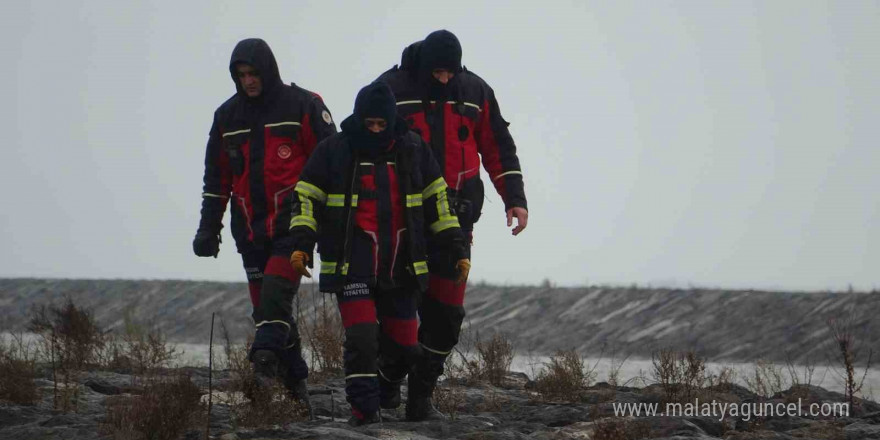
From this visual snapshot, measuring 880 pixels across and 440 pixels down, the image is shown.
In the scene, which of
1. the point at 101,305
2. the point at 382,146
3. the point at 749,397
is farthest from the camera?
the point at 101,305

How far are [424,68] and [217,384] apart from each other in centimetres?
404

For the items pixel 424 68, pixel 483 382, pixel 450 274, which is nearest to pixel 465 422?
pixel 450 274

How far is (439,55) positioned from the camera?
8.05 m

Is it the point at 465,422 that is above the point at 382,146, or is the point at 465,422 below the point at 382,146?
Result: below

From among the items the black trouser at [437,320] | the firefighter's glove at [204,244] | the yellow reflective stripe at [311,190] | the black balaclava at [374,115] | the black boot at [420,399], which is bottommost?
the black boot at [420,399]

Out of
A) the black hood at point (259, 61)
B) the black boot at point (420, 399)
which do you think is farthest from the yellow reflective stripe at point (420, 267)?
the black hood at point (259, 61)

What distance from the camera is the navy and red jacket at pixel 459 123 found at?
26.7 feet

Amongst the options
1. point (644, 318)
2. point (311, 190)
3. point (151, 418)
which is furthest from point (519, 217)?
point (644, 318)

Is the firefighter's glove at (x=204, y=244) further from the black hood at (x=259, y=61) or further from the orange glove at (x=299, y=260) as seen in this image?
the orange glove at (x=299, y=260)

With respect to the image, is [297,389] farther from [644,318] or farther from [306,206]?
[644,318]

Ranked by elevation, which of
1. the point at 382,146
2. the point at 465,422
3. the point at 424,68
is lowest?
the point at 465,422

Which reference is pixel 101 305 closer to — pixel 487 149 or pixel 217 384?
pixel 217 384

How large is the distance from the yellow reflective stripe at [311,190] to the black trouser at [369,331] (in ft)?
1.67

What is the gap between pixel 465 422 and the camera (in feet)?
25.6
